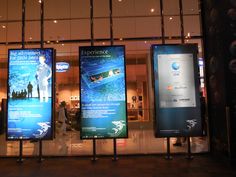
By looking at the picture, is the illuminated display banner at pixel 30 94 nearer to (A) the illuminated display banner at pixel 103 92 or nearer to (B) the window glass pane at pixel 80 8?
(A) the illuminated display banner at pixel 103 92

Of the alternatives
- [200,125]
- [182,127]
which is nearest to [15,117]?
[182,127]

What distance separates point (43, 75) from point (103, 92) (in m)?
1.62

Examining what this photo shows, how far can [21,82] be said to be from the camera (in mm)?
7547

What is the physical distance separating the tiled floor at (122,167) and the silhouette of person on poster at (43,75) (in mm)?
1835

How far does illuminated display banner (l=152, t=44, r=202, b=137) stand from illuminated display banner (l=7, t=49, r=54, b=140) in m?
2.78

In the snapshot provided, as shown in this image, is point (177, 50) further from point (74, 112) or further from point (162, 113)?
point (74, 112)

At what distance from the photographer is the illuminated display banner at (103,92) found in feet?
24.4

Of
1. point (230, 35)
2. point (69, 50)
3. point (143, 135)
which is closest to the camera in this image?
point (230, 35)

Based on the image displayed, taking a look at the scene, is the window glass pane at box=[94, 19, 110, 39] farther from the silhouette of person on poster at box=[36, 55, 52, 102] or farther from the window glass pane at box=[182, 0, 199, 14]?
the window glass pane at box=[182, 0, 199, 14]

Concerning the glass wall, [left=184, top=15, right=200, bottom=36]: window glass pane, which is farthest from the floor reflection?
[left=184, top=15, right=200, bottom=36]: window glass pane

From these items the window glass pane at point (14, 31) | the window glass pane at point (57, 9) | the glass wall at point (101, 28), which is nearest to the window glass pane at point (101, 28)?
the glass wall at point (101, 28)

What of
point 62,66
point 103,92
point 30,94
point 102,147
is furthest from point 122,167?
point 62,66

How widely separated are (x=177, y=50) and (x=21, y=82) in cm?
411

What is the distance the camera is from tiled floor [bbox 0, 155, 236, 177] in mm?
6055
